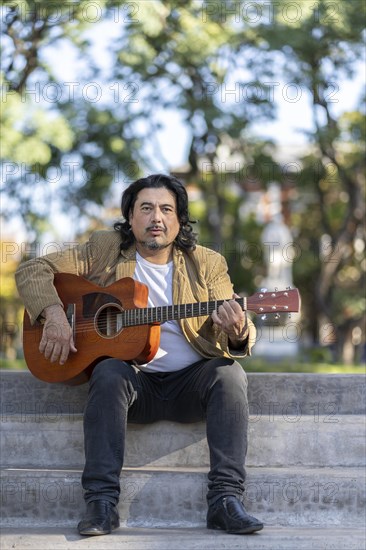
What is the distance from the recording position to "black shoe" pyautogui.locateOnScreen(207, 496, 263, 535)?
3.58 meters

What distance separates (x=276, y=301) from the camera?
3746 mm

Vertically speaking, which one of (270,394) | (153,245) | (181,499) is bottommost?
(181,499)

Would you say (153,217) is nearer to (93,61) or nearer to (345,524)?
(345,524)

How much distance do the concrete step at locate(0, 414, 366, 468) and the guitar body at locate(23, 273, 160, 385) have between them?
0.27 metres

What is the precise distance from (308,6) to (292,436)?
10.3 m

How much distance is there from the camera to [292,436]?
4254mm

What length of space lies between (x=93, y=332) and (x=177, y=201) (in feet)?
2.74

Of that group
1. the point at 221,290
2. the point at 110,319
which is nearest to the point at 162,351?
the point at 110,319

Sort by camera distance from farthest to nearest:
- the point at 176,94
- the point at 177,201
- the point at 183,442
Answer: the point at 176,94 → the point at 177,201 → the point at 183,442

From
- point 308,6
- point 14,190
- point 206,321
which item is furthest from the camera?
point 14,190

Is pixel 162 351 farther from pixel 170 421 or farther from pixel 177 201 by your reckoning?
pixel 177 201

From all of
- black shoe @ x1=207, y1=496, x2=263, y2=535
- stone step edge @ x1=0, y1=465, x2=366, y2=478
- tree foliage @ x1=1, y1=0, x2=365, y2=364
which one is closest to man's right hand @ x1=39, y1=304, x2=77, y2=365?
stone step edge @ x1=0, y1=465, x2=366, y2=478

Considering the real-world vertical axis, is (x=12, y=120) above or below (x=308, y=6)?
below

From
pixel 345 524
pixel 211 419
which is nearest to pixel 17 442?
pixel 211 419
